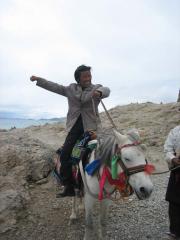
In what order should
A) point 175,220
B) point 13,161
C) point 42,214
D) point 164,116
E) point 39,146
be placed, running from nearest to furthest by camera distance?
point 175,220, point 42,214, point 13,161, point 39,146, point 164,116

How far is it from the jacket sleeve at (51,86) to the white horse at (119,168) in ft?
3.29

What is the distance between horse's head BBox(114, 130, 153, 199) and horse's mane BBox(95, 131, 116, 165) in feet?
0.42

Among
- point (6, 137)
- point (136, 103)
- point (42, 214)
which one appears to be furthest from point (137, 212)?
point (136, 103)

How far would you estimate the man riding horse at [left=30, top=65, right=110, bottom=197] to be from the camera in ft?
14.7

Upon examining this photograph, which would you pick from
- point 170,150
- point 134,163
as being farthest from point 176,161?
point 134,163

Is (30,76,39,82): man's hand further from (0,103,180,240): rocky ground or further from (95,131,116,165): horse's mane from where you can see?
(0,103,180,240): rocky ground

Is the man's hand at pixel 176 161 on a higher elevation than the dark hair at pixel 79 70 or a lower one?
lower

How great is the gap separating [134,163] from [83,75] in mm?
1582

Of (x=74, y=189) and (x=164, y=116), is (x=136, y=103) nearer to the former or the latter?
(x=164, y=116)

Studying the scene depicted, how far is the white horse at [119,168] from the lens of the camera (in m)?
3.29

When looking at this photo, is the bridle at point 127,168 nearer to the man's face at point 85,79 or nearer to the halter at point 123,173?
the halter at point 123,173

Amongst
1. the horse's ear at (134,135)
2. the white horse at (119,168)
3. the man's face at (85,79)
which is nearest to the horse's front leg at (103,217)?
the white horse at (119,168)

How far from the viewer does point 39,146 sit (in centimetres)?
680

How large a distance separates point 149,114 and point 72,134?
1016cm
